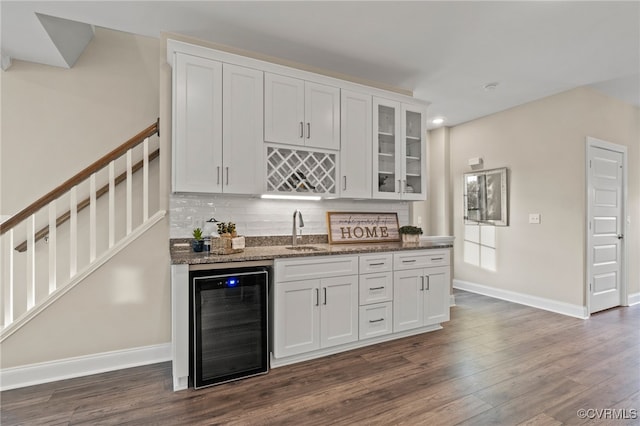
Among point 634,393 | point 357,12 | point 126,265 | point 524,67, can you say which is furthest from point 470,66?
point 126,265

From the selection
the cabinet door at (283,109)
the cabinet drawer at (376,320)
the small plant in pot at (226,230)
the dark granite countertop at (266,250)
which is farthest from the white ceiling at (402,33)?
the cabinet drawer at (376,320)

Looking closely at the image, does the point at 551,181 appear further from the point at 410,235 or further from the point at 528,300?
the point at 410,235

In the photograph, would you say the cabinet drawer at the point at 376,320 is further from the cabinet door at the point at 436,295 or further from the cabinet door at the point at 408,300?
the cabinet door at the point at 436,295

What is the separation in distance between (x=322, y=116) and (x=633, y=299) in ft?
17.1

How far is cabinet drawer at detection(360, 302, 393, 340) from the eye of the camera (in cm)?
292

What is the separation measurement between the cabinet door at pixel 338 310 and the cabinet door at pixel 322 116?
1.34 metres

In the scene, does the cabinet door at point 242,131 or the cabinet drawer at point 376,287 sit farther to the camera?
the cabinet drawer at point 376,287

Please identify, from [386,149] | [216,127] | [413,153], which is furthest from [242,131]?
[413,153]

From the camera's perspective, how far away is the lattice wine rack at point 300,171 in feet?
9.79

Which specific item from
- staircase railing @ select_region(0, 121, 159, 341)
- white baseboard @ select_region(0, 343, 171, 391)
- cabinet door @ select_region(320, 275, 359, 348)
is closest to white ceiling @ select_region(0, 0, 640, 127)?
staircase railing @ select_region(0, 121, 159, 341)

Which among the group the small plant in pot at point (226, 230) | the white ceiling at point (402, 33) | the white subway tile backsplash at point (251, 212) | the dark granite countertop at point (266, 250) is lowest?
the dark granite countertop at point (266, 250)

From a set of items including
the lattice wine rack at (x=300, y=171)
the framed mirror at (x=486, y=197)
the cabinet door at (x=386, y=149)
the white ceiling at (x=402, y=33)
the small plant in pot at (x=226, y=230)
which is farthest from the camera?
the framed mirror at (x=486, y=197)

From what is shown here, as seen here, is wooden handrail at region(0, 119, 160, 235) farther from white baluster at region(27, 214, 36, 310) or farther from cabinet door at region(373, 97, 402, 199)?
cabinet door at region(373, 97, 402, 199)

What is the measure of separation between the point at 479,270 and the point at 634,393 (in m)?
2.97
